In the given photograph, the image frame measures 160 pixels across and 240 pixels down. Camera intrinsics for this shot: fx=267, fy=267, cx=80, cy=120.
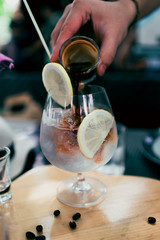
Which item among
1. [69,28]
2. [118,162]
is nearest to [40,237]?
[118,162]

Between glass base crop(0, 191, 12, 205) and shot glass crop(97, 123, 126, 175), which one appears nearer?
glass base crop(0, 191, 12, 205)

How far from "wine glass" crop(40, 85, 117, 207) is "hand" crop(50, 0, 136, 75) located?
180 mm

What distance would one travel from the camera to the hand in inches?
39.4

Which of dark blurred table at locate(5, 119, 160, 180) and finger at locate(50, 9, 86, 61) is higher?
finger at locate(50, 9, 86, 61)

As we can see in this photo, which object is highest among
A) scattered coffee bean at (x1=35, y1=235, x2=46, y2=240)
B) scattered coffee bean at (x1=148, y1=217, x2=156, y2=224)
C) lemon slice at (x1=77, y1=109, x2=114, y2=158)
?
lemon slice at (x1=77, y1=109, x2=114, y2=158)

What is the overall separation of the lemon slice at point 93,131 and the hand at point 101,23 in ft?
0.84

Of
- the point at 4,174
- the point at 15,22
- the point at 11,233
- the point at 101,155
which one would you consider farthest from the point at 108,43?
the point at 15,22

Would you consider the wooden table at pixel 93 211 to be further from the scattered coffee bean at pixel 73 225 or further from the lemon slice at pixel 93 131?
the lemon slice at pixel 93 131

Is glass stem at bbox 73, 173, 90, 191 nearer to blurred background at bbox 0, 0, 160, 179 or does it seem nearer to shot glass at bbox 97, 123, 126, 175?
shot glass at bbox 97, 123, 126, 175

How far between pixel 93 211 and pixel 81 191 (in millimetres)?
141

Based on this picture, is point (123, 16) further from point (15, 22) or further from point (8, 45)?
point (8, 45)

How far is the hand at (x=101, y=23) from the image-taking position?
1.00m

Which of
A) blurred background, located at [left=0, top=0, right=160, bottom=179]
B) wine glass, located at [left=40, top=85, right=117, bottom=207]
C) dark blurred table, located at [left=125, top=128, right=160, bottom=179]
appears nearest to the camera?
wine glass, located at [left=40, top=85, right=117, bottom=207]

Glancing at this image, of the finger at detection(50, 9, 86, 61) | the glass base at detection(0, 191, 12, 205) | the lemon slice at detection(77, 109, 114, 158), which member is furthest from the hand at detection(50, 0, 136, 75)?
the glass base at detection(0, 191, 12, 205)
